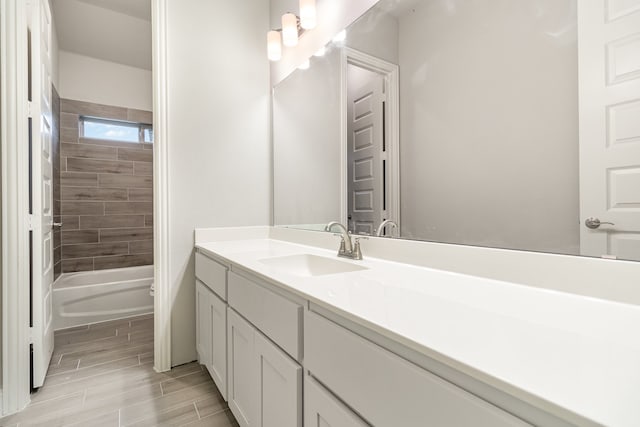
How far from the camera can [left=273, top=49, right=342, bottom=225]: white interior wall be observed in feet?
5.31

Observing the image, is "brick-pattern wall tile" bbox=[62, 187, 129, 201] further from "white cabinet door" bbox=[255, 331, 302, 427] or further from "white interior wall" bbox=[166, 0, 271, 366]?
"white cabinet door" bbox=[255, 331, 302, 427]

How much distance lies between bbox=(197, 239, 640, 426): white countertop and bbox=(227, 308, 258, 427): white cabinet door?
355mm

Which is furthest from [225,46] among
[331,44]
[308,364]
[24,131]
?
[308,364]

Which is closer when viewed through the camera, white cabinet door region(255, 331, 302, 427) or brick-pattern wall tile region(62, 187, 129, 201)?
white cabinet door region(255, 331, 302, 427)

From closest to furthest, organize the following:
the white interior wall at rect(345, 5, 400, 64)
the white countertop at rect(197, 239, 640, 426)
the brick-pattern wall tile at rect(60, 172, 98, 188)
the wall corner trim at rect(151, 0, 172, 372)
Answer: the white countertop at rect(197, 239, 640, 426) < the white interior wall at rect(345, 5, 400, 64) < the wall corner trim at rect(151, 0, 172, 372) < the brick-pattern wall tile at rect(60, 172, 98, 188)

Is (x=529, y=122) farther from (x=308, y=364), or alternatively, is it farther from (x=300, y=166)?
(x=300, y=166)

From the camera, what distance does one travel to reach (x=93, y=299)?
2512 millimetres

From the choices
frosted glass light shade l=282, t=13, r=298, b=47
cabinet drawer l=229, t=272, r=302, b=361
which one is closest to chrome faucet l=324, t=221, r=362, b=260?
cabinet drawer l=229, t=272, r=302, b=361

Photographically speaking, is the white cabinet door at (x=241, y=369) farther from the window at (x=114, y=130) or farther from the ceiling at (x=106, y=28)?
the window at (x=114, y=130)

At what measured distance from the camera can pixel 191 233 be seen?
1868 millimetres

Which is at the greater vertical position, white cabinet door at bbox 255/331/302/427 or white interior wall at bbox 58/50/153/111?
white interior wall at bbox 58/50/153/111

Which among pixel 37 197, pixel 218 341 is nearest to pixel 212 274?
pixel 218 341

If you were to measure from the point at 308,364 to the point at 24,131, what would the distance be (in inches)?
72.8

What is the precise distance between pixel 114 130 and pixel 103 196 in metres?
0.74
